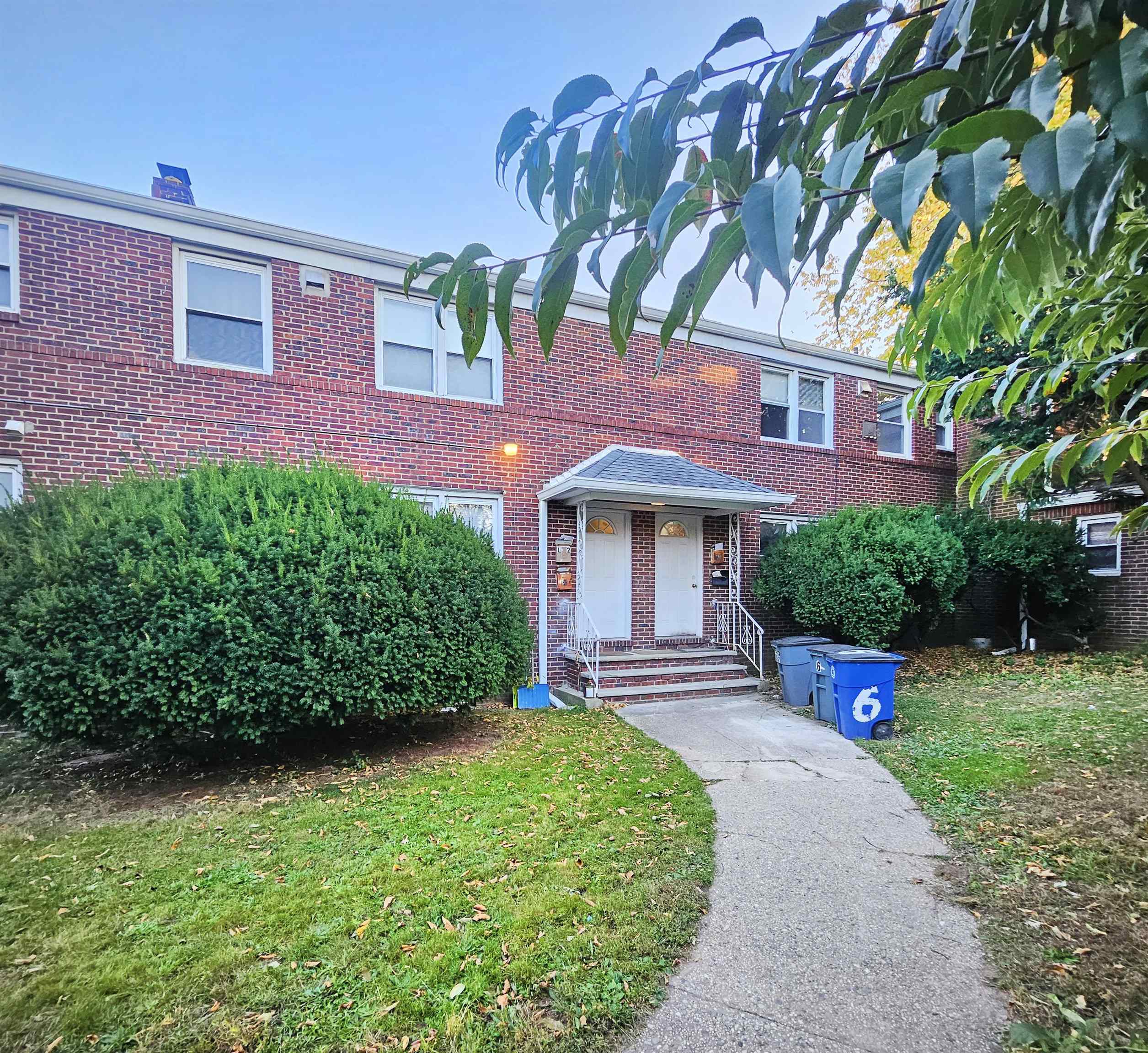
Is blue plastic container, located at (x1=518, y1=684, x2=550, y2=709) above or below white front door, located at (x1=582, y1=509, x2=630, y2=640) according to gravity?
below

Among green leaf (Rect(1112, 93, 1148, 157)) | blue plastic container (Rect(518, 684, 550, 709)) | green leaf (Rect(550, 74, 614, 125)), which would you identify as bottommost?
blue plastic container (Rect(518, 684, 550, 709))

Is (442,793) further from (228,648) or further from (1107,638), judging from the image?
(1107,638)

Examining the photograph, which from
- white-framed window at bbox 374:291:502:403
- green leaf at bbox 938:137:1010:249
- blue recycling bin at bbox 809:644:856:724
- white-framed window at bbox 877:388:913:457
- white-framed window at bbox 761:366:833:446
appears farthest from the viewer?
white-framed window at bbox 877:388:913:457

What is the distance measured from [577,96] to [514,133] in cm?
15

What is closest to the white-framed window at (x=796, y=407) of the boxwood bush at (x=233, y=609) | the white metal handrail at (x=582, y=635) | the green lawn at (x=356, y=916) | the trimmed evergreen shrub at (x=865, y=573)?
the trimmed evergreen shrub at (x=865, y=573)

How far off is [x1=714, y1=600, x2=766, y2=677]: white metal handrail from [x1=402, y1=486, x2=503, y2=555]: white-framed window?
159 inches

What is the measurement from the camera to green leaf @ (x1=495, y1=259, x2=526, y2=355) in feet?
4.28

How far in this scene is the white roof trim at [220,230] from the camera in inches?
261

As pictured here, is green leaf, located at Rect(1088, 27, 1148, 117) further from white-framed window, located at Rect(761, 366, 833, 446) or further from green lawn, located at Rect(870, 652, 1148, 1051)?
white-framed window, located at Rect(761, 366, 833, 446)

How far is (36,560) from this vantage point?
4.52m

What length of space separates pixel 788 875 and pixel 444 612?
11.7 feet

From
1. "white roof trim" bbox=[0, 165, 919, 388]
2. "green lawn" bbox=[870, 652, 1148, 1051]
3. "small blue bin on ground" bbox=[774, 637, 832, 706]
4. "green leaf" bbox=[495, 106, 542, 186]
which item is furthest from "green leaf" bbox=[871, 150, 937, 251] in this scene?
"small blue bin on ground" bbox=[774, 637, 832, 706]

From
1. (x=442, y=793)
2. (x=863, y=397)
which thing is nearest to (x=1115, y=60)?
(x=442, y=793)

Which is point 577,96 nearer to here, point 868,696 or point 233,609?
point 233,609
